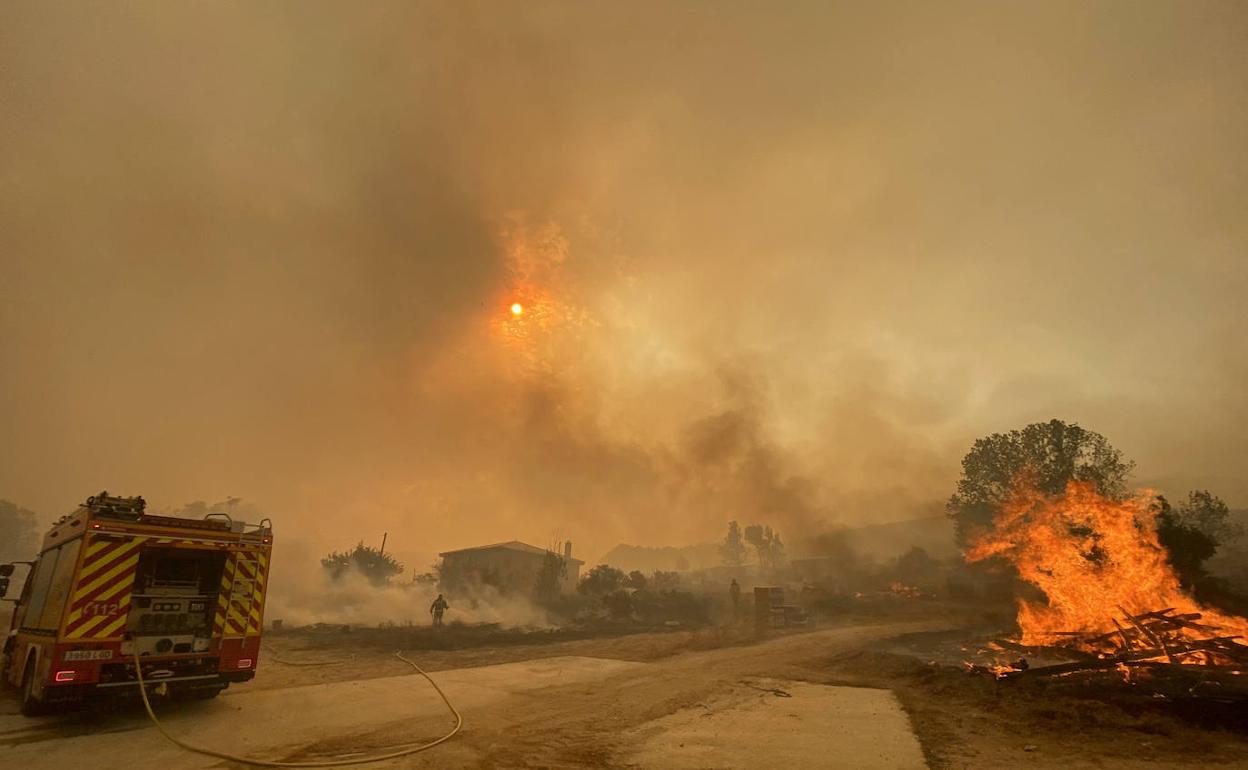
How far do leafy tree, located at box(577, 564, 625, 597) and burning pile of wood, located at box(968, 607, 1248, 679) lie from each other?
3867 centimetres

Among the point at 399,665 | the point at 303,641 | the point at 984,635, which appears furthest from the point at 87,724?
the point at 984,635

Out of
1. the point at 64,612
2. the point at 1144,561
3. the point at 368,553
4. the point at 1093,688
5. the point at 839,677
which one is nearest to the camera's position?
the point at 64,612

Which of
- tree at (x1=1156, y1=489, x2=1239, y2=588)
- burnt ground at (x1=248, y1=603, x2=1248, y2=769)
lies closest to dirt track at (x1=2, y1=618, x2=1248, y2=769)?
burnt ground at (x1=248, y1=603, x2=1248, y2=769)

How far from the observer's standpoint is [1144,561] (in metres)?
16.0

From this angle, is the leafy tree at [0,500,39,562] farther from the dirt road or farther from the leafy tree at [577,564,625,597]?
the dirt road

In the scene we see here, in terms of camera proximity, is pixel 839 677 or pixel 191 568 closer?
pixel 191 568

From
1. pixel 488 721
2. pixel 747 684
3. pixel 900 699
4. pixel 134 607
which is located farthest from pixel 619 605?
pixel 134 607

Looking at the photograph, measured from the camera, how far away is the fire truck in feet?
27.9

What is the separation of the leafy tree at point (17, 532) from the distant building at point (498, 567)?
57.2 metres

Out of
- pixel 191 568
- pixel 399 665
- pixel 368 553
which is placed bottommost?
pixel 399 665

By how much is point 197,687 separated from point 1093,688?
1791 centimetres

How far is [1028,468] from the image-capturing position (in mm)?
43875

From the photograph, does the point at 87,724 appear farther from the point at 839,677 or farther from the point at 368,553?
the point at 368,553

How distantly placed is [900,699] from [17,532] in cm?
11248
